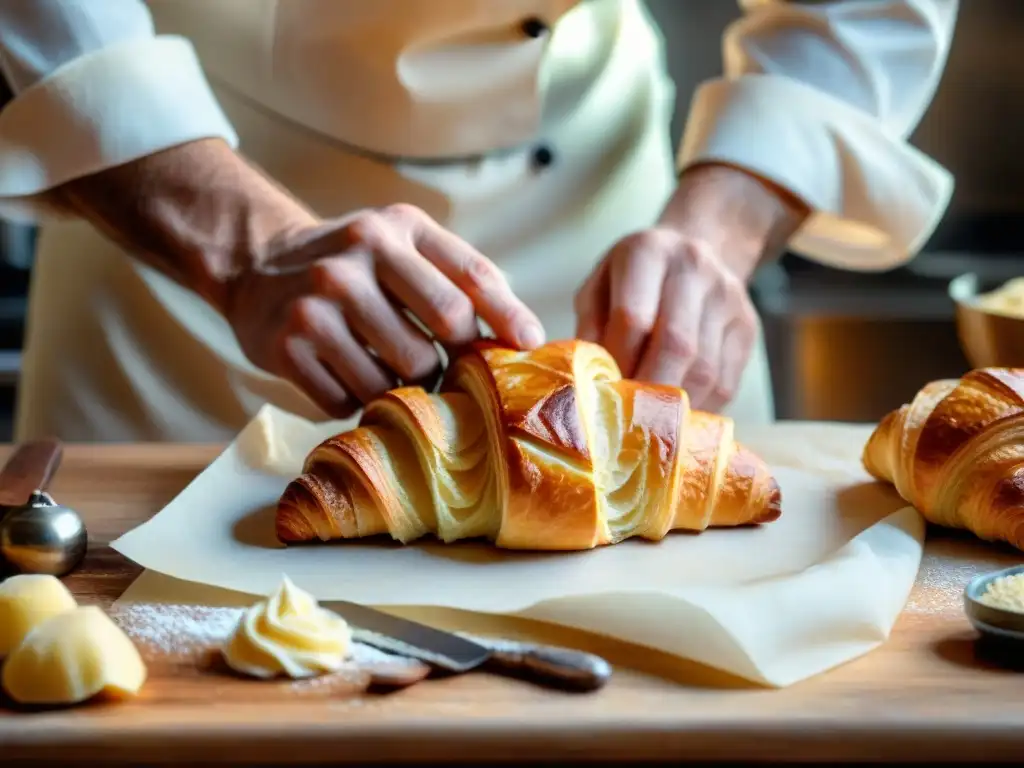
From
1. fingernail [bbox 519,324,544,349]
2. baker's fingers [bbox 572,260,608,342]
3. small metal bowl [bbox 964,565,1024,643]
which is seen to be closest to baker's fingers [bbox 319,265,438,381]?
fingernail [bbox 519,324,544,349]

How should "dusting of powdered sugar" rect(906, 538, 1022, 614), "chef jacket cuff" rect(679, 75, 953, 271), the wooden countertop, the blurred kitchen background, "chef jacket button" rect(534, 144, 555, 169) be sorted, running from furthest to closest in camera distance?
the blurred kitchen background → "chef jacket button" rect(534, 144, 555, 169) → "chef jacket cuff" rect(679, 75, 953, 271) → "dusting of powdered sugar" rect(906, 538, 1022, 614) → the wooden countertop

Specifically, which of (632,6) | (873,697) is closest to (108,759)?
(873,697)

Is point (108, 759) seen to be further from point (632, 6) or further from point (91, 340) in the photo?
point (632, 6)

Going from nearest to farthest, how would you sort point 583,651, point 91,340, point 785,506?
point 583,651 → point 785,506 → point 91,340

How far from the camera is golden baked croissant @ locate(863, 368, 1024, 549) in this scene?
1071mm

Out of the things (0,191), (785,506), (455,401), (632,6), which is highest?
(632,6)

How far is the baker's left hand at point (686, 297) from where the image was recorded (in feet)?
4.26

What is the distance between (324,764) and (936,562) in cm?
57

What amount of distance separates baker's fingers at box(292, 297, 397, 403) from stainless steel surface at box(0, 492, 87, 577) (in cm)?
30

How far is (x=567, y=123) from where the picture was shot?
1.71 metres

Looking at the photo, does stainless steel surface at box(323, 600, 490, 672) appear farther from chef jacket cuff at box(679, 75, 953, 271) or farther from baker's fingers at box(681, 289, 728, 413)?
chef jacket cuff at box(679, 75, 953, 271)

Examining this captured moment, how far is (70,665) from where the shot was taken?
78 cm

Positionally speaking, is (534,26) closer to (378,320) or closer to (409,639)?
(378,320)

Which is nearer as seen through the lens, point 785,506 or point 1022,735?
point 1022,735
